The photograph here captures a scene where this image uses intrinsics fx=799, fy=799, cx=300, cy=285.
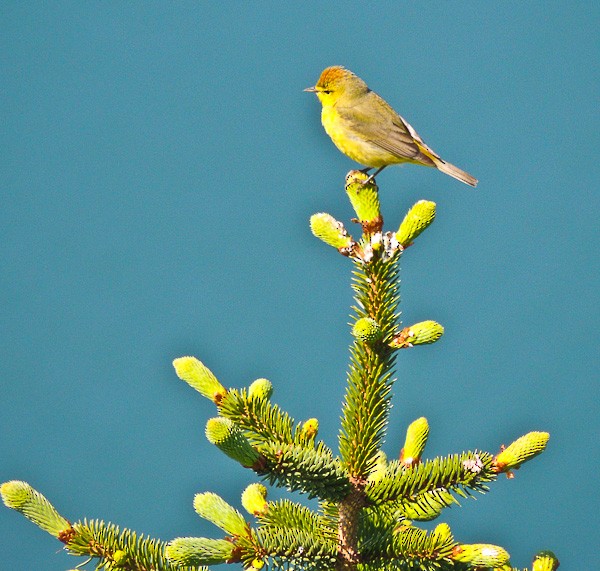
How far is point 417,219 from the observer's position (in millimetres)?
1488

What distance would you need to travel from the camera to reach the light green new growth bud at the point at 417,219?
1.49m

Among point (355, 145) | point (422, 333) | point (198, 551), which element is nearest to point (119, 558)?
point (198, 551)

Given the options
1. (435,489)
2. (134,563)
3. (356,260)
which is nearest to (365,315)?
(356,260)

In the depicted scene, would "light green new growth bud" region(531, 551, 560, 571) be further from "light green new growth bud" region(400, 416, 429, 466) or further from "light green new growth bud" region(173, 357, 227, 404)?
"light green new growth bud" region(173, 357, 227, 404)

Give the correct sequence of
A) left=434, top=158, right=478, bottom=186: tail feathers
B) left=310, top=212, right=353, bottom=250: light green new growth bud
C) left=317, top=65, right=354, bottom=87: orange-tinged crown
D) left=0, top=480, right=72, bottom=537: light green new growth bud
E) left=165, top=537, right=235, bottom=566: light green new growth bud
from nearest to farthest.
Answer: left=165, top=537, right=235, bottom=566: light green new growth bud → left=0, top=480, right=72, bottom=537: light green new growth bud → left=310, top=212, right=353, bottom=250: light green new growth bud → left=317, top=65, right=354, bottom=87: orange-tinged crown → left=434, top=158, right=478, bottom=186: tail feathers

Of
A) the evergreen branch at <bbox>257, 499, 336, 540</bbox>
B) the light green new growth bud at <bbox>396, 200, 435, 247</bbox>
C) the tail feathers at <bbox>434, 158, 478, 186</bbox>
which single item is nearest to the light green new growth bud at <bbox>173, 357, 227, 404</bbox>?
the evergreen branch at <bbox>257, 499, 336, 540</bbox>

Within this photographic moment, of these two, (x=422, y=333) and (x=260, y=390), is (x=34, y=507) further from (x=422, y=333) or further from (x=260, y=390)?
(x=422, y=333)

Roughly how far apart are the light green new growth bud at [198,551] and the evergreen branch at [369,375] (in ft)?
0.89

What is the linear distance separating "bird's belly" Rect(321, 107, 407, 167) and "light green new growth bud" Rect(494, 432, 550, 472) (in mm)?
1788

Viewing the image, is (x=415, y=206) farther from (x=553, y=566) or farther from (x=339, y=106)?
(x=339, y=106)

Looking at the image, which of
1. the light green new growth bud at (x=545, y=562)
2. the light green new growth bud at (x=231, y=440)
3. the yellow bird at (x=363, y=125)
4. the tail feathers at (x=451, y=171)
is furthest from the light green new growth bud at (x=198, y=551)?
the tail feathers at (x=451, y=171)

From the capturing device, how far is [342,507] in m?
1.45

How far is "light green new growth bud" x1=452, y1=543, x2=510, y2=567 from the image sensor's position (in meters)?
1.30

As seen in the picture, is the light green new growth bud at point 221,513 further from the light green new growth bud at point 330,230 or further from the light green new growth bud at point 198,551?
the light green new growth bud at point 330,230
